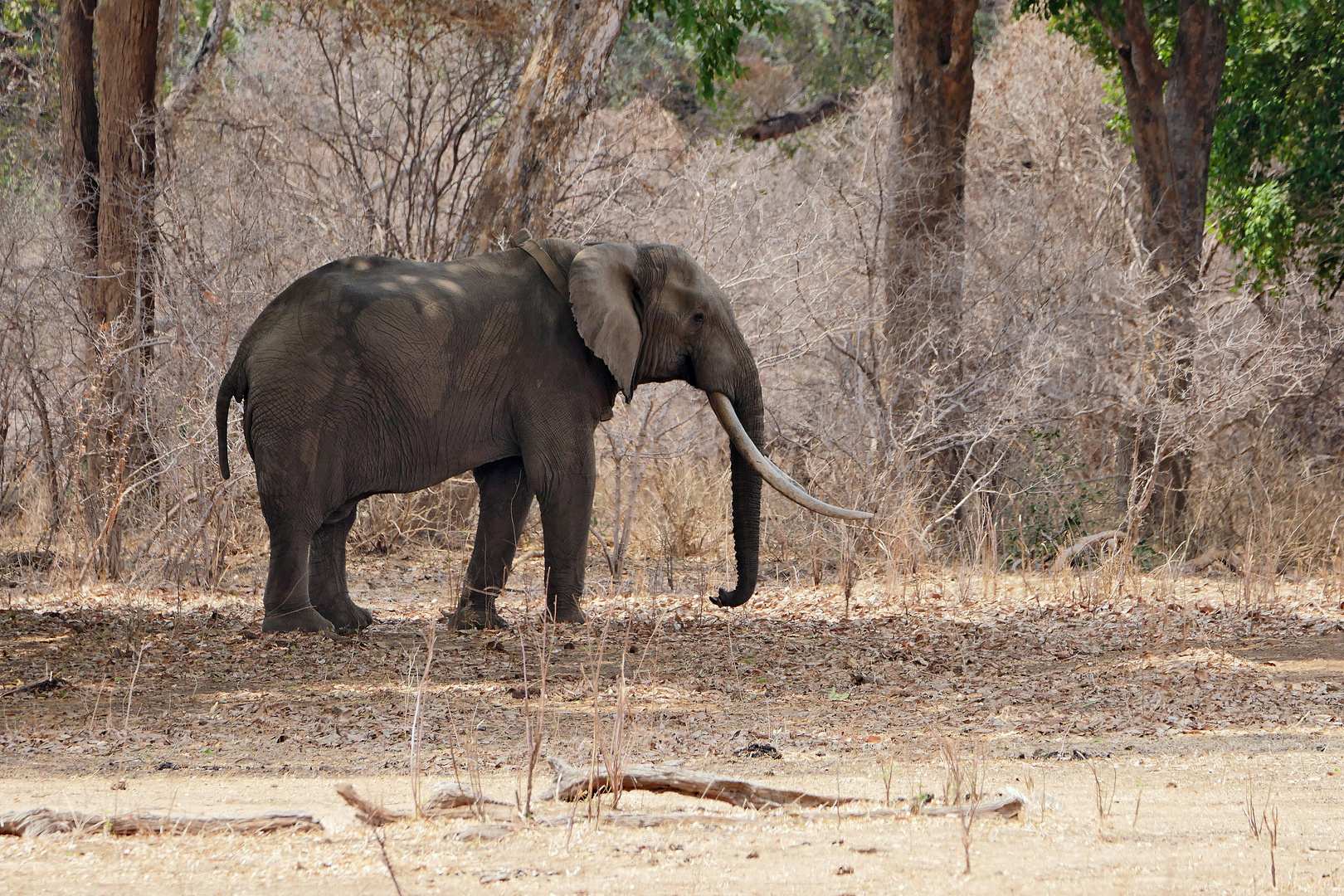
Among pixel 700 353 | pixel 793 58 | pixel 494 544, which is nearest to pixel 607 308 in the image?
pixel 700 353

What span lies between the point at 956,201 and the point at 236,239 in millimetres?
6646

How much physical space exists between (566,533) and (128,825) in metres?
4.74

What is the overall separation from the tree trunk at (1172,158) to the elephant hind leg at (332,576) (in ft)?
24.8

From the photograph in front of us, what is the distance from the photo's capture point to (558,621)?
9133 mm

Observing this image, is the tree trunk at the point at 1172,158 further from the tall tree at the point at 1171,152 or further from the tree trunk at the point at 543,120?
the tree trunk at the point at 543,120

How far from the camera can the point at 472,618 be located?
912 centimetres

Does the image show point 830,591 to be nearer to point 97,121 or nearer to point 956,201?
point 956,201

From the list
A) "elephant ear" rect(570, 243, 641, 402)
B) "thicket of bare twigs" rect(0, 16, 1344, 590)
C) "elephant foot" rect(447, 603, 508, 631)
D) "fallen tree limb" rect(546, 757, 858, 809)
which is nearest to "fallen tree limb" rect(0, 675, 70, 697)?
"elephant foot" rect(447, 603, 508, 631)

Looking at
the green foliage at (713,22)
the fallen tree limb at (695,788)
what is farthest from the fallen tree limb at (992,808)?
the green foliage at (713,22)

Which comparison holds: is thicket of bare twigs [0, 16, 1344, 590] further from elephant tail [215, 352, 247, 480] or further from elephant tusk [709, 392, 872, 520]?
elephant tail [215, 352, 247, 480]

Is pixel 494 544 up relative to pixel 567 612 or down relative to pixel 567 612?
up

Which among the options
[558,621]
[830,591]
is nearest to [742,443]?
[558,621]

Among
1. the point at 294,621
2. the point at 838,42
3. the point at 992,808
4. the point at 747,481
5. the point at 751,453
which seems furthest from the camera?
the point at 838,42

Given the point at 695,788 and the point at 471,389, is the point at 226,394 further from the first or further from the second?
the point at 695,788
